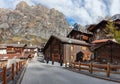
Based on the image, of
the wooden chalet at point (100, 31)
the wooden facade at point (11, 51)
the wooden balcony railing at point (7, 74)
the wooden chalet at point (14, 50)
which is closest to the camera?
the wooden balcony railing at point (7, 74)

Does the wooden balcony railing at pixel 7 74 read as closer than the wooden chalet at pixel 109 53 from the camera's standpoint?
Yes

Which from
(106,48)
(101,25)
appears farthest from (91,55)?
(106,48)

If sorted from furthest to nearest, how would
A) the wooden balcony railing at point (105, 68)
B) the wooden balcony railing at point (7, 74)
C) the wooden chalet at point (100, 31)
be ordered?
the wooden chalet at point (100, 31)
the wooden balcony railing at point (105, 68)
the wooden balcony railing at point (7, 74)

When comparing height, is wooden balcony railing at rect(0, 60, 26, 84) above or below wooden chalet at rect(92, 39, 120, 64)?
below

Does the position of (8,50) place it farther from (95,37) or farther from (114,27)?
(114,27)

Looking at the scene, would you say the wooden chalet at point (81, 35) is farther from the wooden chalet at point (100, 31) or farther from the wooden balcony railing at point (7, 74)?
the wooden balcony railing at point (7, 74)

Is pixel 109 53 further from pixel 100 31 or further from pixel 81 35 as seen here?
pixel 81 35

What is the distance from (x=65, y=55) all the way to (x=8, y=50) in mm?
34950

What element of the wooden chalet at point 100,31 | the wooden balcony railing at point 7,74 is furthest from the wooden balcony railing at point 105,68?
the wooden chalet at point 100,31

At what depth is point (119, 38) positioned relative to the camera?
31891mm

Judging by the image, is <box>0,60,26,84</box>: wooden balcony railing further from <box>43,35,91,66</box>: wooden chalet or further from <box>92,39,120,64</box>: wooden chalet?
<box>43,35,91,66</box>: wooden chalet

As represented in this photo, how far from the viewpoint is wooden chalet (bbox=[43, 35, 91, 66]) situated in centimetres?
4334

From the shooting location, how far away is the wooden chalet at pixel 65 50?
142 ft

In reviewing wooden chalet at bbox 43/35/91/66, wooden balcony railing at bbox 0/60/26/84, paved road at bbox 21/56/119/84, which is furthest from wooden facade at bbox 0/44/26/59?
wooden balcony railing at bbox 0/60/26/84
